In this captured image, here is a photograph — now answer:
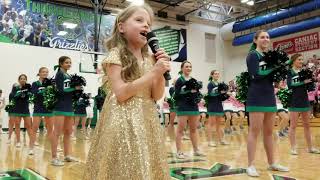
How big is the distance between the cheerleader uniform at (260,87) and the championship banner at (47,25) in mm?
9184

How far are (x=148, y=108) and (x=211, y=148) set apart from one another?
16.7 feet

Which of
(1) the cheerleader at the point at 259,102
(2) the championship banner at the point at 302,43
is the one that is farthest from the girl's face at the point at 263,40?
(2) the championship banner at the point at 302,43

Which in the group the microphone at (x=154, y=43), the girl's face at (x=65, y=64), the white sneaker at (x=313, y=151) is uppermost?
the girl's face at (x=65, y=64)

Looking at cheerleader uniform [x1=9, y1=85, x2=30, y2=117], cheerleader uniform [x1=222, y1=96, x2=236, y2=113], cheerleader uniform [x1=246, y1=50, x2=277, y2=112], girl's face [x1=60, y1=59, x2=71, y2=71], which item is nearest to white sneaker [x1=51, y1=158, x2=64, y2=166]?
girl's face [x1=60, y1=59, x2=71, y2=71]

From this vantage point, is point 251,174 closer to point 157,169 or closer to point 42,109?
point 157,169

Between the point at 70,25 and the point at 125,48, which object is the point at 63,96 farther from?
the point at 70,25

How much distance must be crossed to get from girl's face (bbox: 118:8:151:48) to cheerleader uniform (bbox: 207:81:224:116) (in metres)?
5.43

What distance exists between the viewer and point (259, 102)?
3.77 metres

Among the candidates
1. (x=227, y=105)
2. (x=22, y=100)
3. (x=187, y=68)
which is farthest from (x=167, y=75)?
(x=227, y=105)

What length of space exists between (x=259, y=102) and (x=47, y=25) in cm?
1161

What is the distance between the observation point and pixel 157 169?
154cm

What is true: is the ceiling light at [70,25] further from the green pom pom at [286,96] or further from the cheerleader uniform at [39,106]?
the green pom pom at [286,96]

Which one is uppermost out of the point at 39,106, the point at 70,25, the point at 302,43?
the point at 70,25

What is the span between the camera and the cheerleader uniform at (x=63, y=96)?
4938mm
